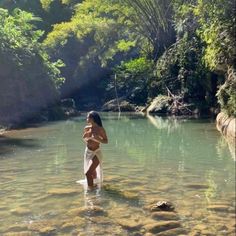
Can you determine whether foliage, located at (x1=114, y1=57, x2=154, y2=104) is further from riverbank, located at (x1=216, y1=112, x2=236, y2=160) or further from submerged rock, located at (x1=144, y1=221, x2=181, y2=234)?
submerged rock, located at (x1=144, y1=221, x2=181, y2=234)

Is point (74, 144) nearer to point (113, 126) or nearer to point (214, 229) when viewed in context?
point (113, 126)

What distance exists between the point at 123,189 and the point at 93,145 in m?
1.05

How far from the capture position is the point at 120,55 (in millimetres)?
49656

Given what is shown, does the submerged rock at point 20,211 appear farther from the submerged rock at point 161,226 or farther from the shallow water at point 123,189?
the submerged rock at point 161,226

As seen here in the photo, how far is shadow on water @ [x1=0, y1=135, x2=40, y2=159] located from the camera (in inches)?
632

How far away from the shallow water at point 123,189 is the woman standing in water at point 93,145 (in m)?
0.36

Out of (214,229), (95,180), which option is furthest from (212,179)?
(214,229)

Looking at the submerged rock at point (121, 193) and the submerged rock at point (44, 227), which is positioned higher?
the submerged rock at point (121, 193)

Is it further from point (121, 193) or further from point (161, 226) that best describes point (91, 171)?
point (161, 226)

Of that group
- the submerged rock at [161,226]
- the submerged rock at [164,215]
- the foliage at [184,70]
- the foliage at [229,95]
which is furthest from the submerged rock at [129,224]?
the foliage at [184,70]

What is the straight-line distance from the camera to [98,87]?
4859cm

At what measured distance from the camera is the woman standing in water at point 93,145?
9.10m

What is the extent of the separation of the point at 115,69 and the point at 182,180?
116 feet

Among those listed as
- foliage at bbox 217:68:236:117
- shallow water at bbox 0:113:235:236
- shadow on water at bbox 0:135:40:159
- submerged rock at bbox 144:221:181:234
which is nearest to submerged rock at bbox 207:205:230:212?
shallow water at bbox 0:113:235:236
